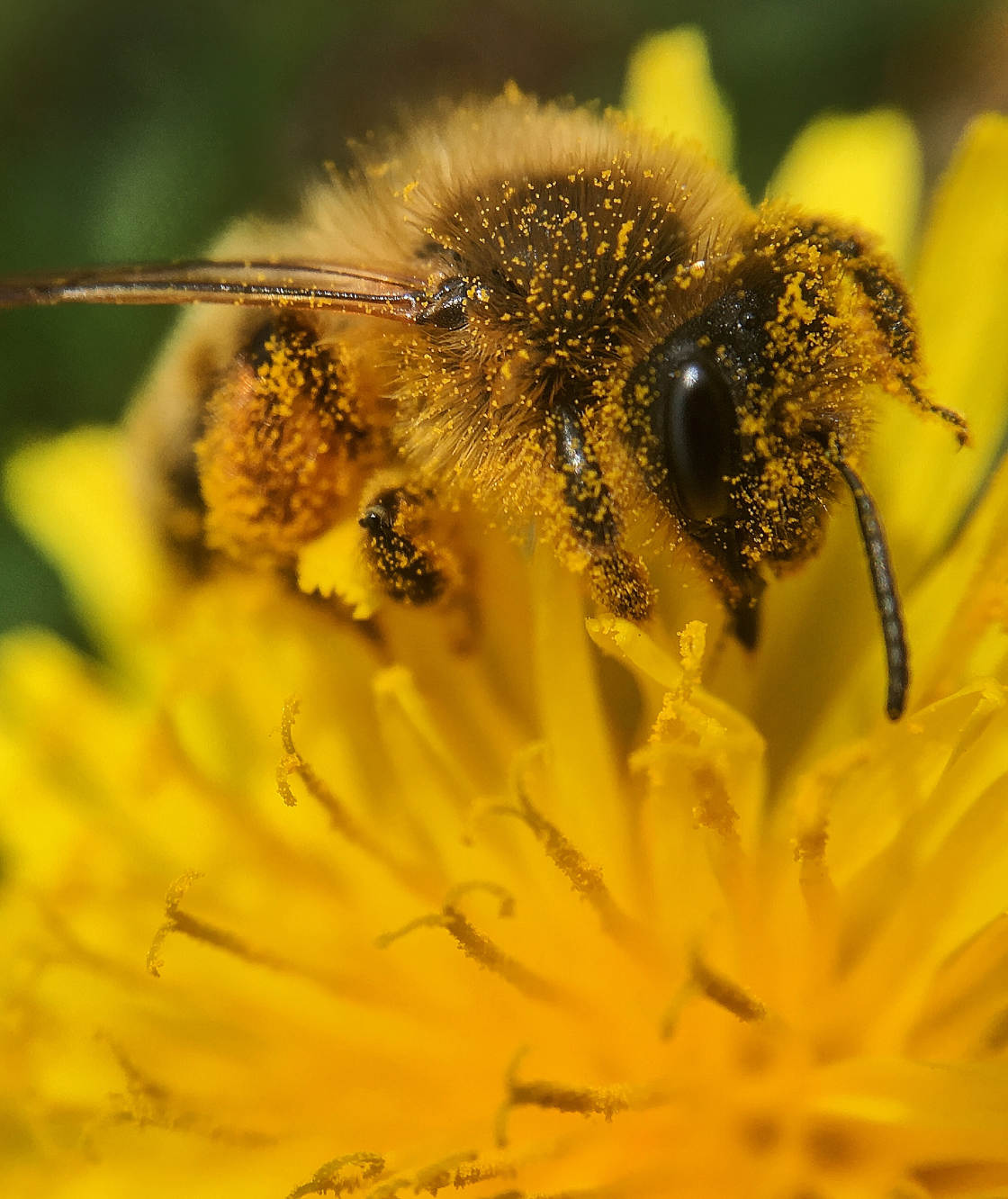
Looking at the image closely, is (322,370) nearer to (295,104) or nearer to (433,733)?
(433,733)

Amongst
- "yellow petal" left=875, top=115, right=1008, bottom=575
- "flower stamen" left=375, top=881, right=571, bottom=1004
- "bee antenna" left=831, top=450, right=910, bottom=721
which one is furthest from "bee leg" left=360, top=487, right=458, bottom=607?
"yellow petal" left=875, top=115, right=1008, bottom=575

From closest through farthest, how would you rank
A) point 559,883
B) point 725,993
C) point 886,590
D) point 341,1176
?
point 886,590 < point 725,993 < point 341,1176 < point 559,883


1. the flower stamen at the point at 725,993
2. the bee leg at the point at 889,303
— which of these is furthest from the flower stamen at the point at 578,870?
the bee leg at the point at 889,303

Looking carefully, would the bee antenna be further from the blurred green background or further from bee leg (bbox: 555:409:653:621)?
the blurred green background

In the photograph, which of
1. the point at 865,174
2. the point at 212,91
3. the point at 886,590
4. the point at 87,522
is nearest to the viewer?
the point at 886,590

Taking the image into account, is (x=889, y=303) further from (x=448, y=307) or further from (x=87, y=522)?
(x=87, y=522)

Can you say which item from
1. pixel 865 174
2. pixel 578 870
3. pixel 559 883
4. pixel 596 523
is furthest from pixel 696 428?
pixel 865 174

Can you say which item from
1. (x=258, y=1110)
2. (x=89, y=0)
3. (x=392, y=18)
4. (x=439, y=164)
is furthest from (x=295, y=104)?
(x=258, y=1110)
